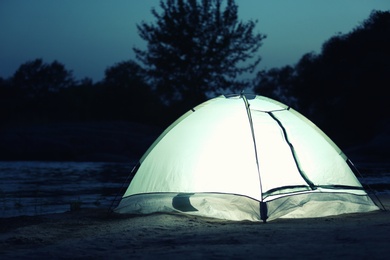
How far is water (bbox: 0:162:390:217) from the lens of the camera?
11578 millimetres

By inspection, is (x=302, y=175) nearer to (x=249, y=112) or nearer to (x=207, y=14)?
(x=249, y=112)

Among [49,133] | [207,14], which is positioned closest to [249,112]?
[49,133]

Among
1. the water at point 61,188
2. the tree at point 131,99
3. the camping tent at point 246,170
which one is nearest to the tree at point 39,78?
the tree at point 131,99

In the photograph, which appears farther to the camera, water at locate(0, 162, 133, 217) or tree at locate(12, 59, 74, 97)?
tree at locate(12, 59, 74, 97)

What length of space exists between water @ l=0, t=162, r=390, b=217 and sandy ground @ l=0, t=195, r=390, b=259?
53.7 inches

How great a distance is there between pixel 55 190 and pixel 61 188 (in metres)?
0.56

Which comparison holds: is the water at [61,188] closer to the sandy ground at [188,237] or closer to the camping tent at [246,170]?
the camping tent at [246,170]

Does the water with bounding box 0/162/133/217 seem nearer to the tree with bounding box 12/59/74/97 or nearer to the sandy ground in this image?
the sandy ground

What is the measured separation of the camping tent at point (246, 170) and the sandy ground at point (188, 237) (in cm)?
32

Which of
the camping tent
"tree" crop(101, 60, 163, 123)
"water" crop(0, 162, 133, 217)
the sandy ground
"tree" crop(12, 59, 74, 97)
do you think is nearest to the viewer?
the sandy ground

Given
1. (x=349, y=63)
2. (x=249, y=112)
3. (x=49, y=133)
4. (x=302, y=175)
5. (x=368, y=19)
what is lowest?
(x=302, y=175)

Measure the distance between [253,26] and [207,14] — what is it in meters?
3.43

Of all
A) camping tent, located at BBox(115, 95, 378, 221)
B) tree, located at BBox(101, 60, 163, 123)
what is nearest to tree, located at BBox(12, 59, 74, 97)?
tree, located at BBox(101, 60, 163, 123)

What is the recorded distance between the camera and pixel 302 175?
9.44 metres
